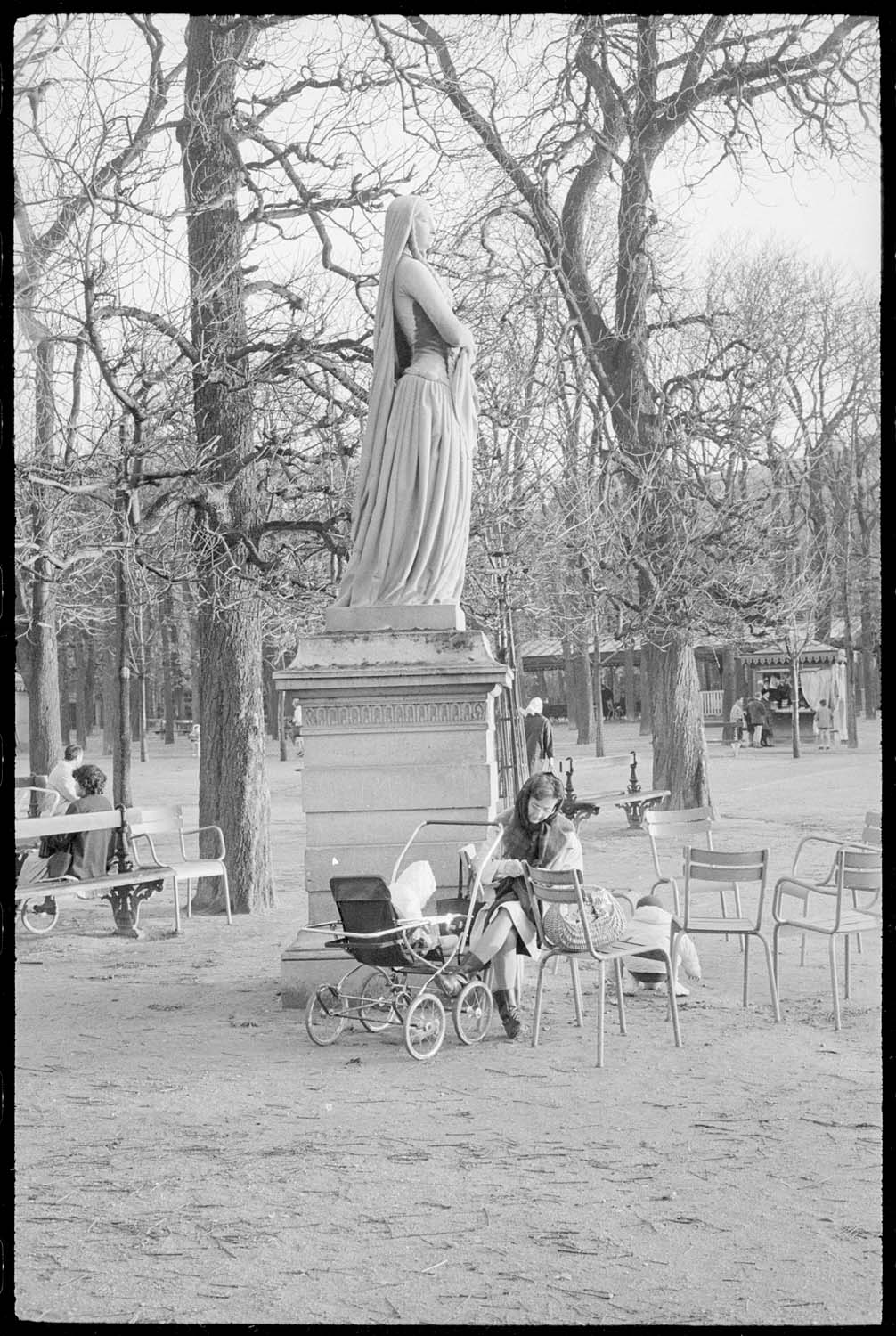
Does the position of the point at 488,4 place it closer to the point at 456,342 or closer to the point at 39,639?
the point at 456,342

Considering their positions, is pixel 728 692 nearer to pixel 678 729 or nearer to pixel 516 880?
pixel 678 729

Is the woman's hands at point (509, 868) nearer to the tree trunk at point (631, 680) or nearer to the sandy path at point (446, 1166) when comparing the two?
the sandy path at point (446, 1166)

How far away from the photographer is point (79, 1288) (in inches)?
165

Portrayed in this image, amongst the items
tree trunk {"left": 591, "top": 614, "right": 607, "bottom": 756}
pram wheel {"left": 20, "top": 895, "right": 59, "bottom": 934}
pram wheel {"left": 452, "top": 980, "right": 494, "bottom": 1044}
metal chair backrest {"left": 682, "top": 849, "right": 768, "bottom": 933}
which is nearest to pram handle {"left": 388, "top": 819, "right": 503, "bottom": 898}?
pram wheel {"left": 452, "top": 980, "right": 494, "bottom": 1044}

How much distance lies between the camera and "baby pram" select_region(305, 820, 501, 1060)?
274 inches

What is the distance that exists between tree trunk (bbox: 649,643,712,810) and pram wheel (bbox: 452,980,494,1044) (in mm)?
9805

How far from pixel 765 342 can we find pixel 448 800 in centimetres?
1180

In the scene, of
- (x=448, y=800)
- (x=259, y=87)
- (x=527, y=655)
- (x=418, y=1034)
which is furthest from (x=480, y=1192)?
(x=527, y=655)

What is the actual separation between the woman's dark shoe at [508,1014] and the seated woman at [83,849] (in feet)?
15.6

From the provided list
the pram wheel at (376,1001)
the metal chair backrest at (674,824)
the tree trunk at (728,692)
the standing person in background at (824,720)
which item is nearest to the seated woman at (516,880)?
the pram wheel at (376,1001)

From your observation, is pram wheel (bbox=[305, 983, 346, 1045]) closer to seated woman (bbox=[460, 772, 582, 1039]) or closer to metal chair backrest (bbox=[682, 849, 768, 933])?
seated woman (bbox=[460, 772, 582, 1039])

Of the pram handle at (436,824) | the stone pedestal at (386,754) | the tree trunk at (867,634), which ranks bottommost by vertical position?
the pram handle at (436,824)

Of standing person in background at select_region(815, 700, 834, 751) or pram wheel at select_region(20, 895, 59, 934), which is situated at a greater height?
standing person in background at select_region(815, 700, 834, 751)

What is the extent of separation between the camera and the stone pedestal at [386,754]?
26.6 ft
